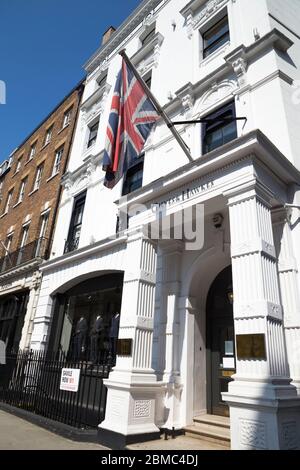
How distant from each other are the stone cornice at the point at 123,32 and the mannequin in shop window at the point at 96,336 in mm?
14193

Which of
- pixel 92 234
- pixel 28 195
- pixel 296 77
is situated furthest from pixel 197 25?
pixel 28 195

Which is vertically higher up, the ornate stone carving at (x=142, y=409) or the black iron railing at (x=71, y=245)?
the black iron railing at (x=71, y=245)

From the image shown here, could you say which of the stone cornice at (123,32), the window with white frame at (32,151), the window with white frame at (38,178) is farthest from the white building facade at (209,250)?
the window with white frame at (32,151)

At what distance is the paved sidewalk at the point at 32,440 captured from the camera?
5836 millimetres

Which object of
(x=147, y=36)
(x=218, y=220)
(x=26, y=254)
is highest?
(x=147, y=36)

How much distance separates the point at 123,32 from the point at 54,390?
16.7 metres

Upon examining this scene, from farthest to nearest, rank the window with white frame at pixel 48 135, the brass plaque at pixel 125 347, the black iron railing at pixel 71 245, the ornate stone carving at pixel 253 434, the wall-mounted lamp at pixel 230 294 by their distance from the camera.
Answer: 1. the window with white frame at pixel 48 135
2. the black iron railing at pixel 71 245
3. the wall-mounted lamp at pixel 230 294
4. the brass plaque at pixel 125 347
5. the ornate stone carving at pixel 253 434

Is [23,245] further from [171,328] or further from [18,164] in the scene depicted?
[171,328]

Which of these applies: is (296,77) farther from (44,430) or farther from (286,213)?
(44,430)

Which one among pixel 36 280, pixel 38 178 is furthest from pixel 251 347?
pixel 38 178

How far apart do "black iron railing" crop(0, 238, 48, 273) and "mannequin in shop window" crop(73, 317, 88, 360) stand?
4.27m

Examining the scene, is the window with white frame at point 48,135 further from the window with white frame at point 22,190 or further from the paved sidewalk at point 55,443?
the paved sidewalk at point 55,443

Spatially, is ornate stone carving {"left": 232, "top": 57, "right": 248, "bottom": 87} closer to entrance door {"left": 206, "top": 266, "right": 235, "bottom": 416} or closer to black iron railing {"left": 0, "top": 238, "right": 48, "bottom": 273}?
entrance door {"left": 206, "top": 266, "right": 235, "bottom": 416}

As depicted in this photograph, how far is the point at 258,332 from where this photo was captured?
489cm
